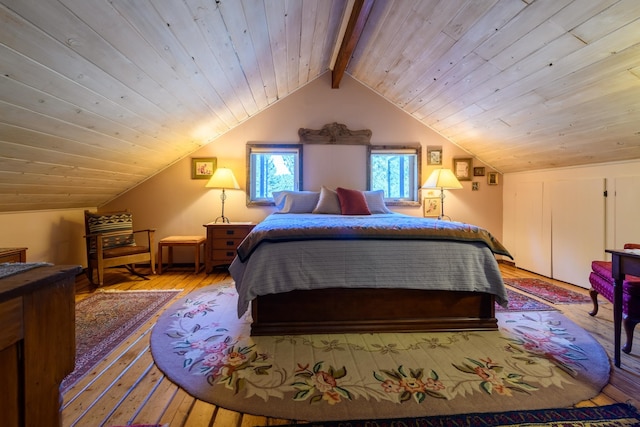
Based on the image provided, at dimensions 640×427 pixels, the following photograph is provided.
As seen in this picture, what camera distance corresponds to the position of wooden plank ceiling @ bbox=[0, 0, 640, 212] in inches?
56.3

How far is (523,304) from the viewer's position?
93.4 inches

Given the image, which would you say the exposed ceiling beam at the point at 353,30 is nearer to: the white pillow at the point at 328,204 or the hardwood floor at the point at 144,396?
the white pillow at the point at 328,204

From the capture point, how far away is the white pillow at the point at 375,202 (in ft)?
10.9

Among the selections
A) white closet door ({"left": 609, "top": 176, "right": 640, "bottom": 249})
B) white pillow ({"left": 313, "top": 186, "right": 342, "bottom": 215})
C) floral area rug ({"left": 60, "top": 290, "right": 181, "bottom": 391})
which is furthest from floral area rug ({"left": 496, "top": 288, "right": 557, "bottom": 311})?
floral area rug ({"left": 60, "top": 290, "right": 181, "bottom": 391})

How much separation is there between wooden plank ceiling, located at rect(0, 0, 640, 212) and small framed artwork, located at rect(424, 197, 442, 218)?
0.93 m

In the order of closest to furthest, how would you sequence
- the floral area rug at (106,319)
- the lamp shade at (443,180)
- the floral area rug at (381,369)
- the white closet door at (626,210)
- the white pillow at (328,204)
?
the floral area rug at (381,369)
the floral area rug at (106,319)
the white closet door at (626,210)
the white pillow at (328,204)
the lamp shade at (443,180)

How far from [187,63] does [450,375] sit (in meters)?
2.51

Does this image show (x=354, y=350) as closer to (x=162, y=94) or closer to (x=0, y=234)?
(x=162, y=94)

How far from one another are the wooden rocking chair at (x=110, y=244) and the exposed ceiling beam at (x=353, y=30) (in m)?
2.87

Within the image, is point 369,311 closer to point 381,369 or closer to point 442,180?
point 381,369

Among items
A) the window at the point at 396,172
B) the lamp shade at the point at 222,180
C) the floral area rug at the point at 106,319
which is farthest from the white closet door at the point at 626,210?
the floral area rug at the point at 106,319

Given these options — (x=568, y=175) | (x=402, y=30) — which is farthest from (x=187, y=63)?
(x=568, y=175)

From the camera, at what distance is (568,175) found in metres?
2.94

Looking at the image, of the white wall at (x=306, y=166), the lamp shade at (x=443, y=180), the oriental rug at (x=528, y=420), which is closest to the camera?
the oriental rug at (x=528, y=420)
